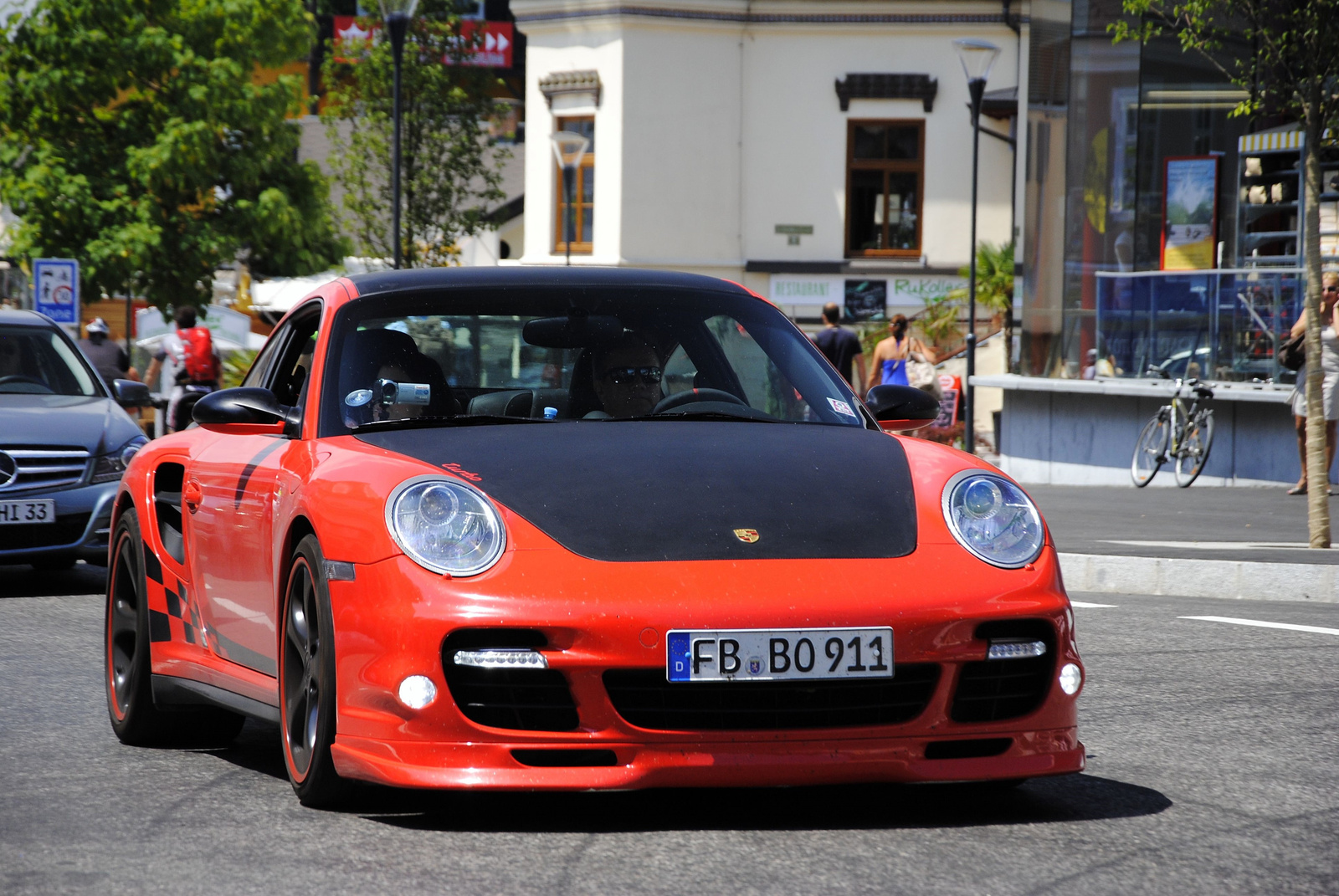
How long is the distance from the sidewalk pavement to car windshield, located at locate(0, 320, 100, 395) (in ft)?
19.6

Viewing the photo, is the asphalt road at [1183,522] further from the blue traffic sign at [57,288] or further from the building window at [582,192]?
the building window at [582,192]

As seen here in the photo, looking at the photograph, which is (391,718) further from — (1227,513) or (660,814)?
(1227,513)

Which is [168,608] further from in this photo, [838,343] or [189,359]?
[189,359]

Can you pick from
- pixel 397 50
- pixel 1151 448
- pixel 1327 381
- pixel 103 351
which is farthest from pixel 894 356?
pixel 103 351

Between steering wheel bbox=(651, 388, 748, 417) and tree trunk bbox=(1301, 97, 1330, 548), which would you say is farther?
tree trunk bbox=(1301, 97, 1330, 548)

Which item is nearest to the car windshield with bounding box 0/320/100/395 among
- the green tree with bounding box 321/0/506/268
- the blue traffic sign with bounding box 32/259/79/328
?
the blue traffic sign with bounding box 32/259/79/328

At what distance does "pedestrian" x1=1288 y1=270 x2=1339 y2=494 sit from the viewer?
16453mm

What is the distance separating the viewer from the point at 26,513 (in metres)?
10.4

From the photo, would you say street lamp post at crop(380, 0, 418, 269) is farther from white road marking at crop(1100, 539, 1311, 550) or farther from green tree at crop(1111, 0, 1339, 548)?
green tree at crop(1111, 0, 1339, 548)

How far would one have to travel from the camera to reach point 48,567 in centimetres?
1217

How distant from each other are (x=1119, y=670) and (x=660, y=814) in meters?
3.24

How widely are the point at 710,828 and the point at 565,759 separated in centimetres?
40

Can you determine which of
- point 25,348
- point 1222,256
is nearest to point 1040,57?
point 1222,256

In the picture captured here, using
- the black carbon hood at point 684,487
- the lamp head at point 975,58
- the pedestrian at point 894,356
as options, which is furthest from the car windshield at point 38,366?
the lamp head at point 975,58
